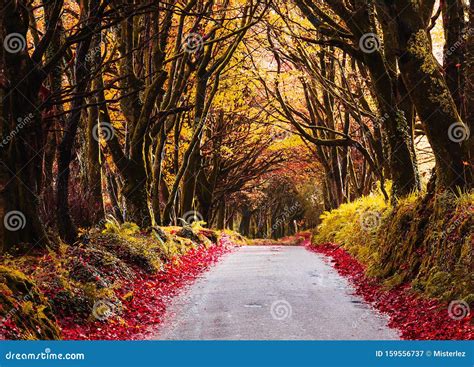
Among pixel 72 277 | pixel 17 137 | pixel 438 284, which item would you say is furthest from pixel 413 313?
pixel 17 137

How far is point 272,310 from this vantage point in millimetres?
9109

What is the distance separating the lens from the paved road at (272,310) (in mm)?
7617

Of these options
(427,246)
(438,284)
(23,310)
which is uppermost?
(427,246)

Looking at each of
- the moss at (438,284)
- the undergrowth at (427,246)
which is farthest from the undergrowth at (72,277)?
the undergrowth at (427,246)

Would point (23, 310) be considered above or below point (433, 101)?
below

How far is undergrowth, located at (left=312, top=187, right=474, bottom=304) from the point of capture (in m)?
8.07

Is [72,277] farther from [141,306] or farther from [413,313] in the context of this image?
[413,313]

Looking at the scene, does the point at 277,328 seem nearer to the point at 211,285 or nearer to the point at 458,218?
the point at 458,218

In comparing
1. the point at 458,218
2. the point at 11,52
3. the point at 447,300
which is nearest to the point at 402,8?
the point at 458,218

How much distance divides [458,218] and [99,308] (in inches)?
219

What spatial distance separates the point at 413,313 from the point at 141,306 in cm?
434

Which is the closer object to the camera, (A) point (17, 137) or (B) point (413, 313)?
(B) point (413, 313)

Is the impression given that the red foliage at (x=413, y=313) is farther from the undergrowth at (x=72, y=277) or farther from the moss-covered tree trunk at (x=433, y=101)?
the undergrowth at (x=72, y=277)

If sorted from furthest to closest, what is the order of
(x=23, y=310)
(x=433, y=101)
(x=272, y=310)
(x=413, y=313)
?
1. (x=433, y=101)
2. (x=272, y=310)
3. (x=413, y=313)
4. (x=23, y=310)
